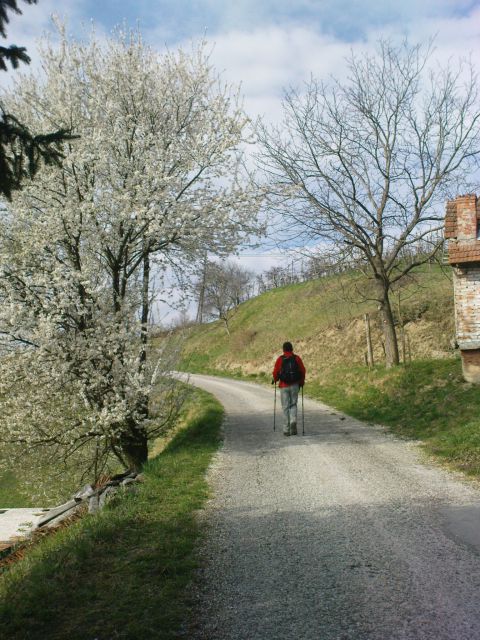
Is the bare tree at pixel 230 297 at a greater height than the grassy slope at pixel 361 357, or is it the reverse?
the bare tree at pixel 230 297

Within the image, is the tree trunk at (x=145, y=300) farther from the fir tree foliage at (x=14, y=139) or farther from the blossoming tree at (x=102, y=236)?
the fir tree foliage at (x=14, y=139)

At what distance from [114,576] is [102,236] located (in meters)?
8.38

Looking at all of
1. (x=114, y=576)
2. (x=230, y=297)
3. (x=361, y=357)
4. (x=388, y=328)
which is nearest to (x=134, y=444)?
(x=114, y=576)

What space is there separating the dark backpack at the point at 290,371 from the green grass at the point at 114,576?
17.7 ft

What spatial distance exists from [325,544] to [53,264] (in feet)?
27.8

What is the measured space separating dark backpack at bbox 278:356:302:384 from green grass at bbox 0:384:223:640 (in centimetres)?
541

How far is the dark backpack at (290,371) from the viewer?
13000mm

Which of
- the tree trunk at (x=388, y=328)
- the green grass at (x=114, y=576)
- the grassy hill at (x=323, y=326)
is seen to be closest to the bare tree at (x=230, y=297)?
the grassy hill at (x=323, y=326)

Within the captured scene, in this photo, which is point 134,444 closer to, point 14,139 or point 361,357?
point 14,139

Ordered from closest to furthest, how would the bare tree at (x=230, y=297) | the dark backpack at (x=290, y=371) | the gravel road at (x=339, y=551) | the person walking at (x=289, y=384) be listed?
the gravel road at (x=339, y=551)
the person walking at (x=289, y=384)
the dark backpack at (x=290, y=371)
the bare tree at (x=230, y=297)

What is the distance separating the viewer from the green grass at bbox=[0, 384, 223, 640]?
3.88m

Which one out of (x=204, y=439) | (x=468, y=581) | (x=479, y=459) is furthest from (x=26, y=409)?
(x=468, y=581)

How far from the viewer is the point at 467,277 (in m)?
15.7

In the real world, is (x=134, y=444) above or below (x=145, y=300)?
below
